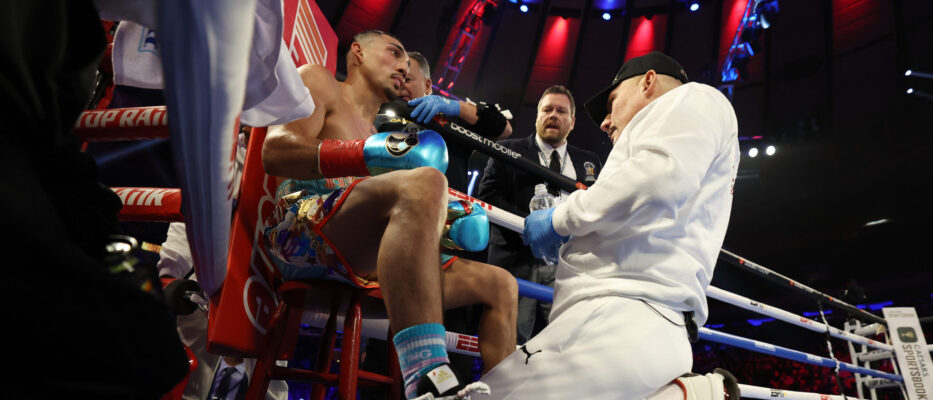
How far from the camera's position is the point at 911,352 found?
2852 millimetres

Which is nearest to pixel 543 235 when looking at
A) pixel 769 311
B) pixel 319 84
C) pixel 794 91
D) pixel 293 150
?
pixel 293 150

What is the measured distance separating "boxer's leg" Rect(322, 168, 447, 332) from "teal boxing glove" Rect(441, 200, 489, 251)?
0.05 metres

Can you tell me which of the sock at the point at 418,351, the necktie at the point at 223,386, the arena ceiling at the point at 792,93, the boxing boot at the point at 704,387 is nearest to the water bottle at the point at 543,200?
the boxing boot at the point at 704,387

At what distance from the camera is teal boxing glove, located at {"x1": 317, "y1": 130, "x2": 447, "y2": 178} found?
1061 millimetres

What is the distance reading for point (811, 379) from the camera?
832cm

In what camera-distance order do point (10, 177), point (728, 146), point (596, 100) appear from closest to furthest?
point (10, 177), point (728, 146), point (596, 100)

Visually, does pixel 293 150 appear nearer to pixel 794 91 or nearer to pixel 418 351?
pixel 418 351

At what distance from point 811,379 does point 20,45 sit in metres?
10.5

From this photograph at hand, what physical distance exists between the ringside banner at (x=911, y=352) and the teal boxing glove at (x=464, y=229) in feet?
Answer: 9.98

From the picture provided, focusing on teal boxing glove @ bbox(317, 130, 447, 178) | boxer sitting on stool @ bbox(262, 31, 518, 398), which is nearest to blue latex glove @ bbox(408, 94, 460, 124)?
boxer sitting on stool @ bbox(262, 31, 518, 398)

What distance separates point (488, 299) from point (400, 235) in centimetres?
48

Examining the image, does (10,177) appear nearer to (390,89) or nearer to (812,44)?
(390,89)

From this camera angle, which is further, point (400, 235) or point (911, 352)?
point (911, 352)

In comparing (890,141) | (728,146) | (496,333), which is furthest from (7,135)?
(890,141)
